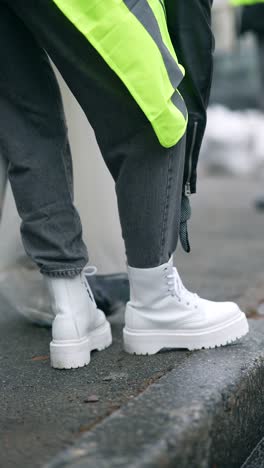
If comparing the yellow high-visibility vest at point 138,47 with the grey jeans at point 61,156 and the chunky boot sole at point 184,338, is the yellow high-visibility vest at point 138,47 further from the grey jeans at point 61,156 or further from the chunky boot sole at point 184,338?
the chunky boot sole at point 184,338

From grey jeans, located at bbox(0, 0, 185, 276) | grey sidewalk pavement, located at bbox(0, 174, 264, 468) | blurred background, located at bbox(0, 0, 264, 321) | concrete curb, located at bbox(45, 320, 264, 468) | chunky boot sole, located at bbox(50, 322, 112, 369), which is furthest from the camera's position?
blurred background, located at bbox(0, 0, 264, 321)

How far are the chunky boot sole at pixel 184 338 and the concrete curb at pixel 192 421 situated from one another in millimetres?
29

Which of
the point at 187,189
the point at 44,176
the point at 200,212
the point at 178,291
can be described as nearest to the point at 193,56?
the point at 187,189

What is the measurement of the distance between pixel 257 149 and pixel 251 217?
119 inches

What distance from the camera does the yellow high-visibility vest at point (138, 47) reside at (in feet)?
5.02

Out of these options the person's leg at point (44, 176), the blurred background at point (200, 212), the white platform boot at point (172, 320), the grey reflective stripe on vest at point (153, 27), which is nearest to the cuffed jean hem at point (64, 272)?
the person's leg at point (44, 176)

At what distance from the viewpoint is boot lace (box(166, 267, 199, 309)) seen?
1.84m

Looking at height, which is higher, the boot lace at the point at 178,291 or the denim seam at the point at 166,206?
the denim seam at the point at 166,206

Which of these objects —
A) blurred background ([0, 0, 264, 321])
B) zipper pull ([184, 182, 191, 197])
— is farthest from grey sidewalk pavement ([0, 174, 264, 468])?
zipper pull ([184, 182, 191, 197])

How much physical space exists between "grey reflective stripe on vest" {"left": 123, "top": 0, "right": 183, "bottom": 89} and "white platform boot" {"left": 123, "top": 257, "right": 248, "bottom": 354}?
17.8 inches

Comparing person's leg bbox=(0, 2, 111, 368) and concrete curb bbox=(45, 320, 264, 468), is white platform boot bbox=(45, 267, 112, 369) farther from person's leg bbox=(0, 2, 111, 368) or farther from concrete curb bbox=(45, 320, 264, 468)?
concrete curb bbox=(45, 320, 264, 468)

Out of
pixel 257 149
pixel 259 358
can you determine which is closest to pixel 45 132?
pixel 259 358

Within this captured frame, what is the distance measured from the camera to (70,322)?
5.91 feet

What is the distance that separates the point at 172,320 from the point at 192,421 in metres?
0.47
